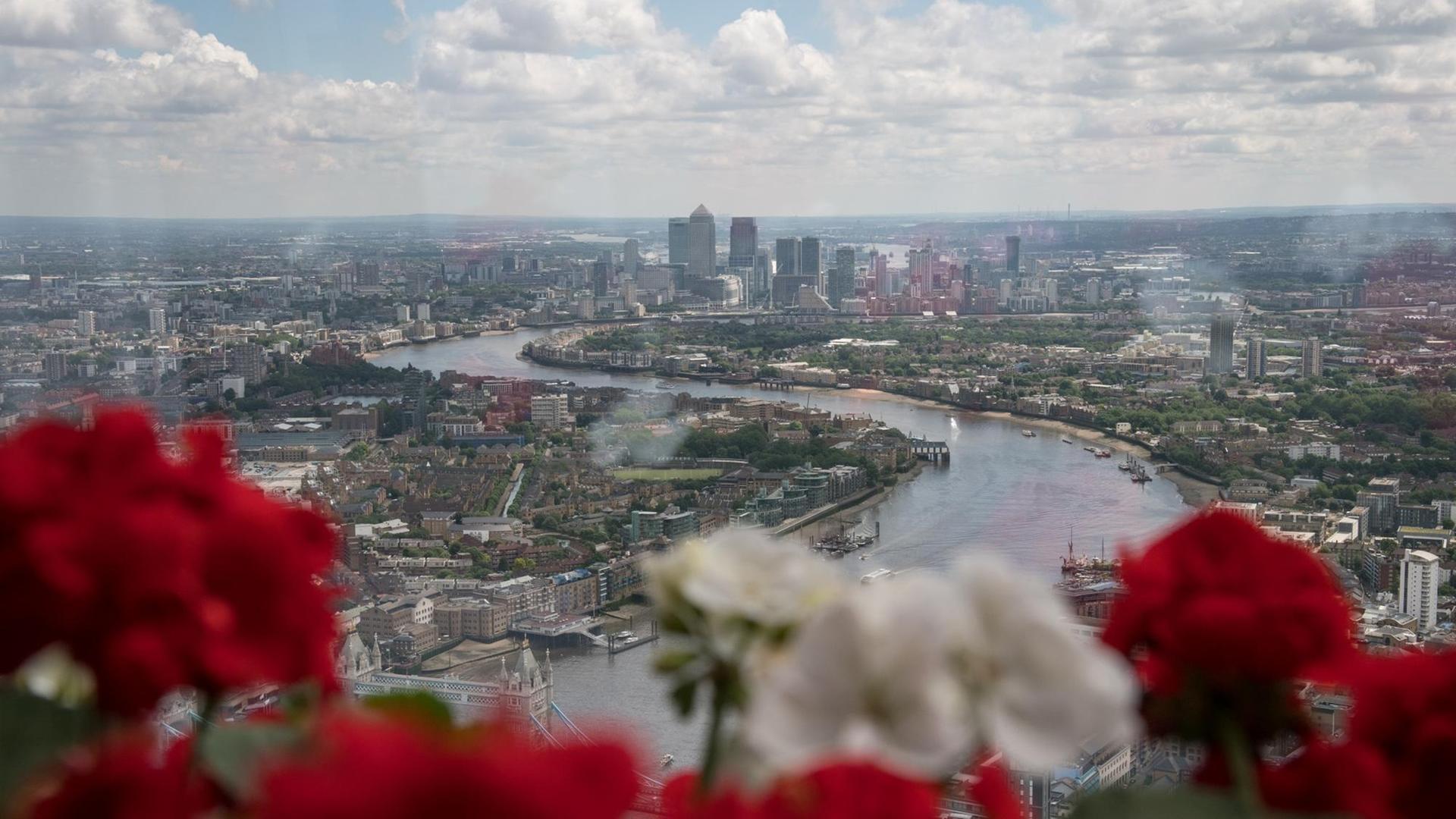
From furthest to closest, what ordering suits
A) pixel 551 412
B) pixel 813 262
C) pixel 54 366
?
pixel 813 262 → pixel 551 412 → pixel 54 366

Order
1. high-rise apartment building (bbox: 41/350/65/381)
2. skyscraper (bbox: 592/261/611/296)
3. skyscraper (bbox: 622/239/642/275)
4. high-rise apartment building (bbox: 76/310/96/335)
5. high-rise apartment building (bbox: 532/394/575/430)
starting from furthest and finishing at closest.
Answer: skyscraper (bbox: 592/261/611/296) < skyscraper (bbox: 622/239/642/275) < high-rise apartment building (bbox: 532/394/575/430) < high-rise apartment building (bbox: 76/310/96/335) < high-rise apartment building (bbox: 41/350/65/381)

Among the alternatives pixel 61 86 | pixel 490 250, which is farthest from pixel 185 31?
pixel 490 250

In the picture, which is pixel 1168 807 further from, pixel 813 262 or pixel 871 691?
pixel 813 262

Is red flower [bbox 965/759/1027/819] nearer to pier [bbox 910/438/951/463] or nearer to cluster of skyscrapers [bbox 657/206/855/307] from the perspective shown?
pier [bbox 910/438/951/463]

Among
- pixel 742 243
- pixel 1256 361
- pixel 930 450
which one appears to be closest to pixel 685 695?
pixel 930 450

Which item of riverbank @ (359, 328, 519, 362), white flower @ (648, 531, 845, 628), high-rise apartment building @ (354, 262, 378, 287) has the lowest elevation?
riverbank @ (359, 328, 519, 362)

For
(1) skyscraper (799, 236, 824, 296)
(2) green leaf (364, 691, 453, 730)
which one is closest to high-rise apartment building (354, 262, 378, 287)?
(1) skyscraper (799, 236, 824, 296)

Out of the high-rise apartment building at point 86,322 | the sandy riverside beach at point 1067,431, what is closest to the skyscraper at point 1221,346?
the sandy riverside beach at point 1067,431
